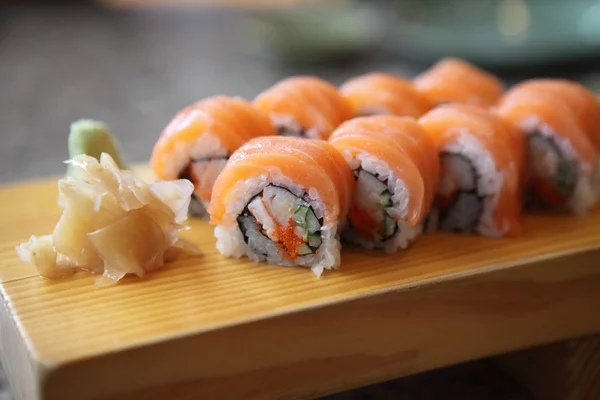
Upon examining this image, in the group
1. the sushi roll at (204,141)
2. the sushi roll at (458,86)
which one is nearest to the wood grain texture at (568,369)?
the sushi roll at (458,86)

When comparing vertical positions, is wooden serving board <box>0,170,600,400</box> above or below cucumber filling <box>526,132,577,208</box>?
below

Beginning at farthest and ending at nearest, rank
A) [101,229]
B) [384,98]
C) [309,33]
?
[309,33]
[384,98]
[101,229]

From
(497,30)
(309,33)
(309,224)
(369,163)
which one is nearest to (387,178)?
(369,163)

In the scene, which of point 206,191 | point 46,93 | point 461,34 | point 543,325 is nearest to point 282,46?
point 461,34

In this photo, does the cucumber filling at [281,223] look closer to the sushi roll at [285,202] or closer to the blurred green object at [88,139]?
the sushi roll at [285,202]

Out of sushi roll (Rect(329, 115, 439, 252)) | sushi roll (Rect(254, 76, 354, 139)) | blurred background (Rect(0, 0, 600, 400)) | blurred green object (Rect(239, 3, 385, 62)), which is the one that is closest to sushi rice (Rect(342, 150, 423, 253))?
sushi roll (Rect(329, 115, 439, 252))

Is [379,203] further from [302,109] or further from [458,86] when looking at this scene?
[458,86]

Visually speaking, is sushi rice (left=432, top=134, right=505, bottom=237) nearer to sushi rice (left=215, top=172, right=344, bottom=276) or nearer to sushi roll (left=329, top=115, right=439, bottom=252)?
sushi roll (left=329, top=115, right=439, bottom=252)

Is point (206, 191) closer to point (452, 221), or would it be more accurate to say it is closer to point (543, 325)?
point (452, 221)
